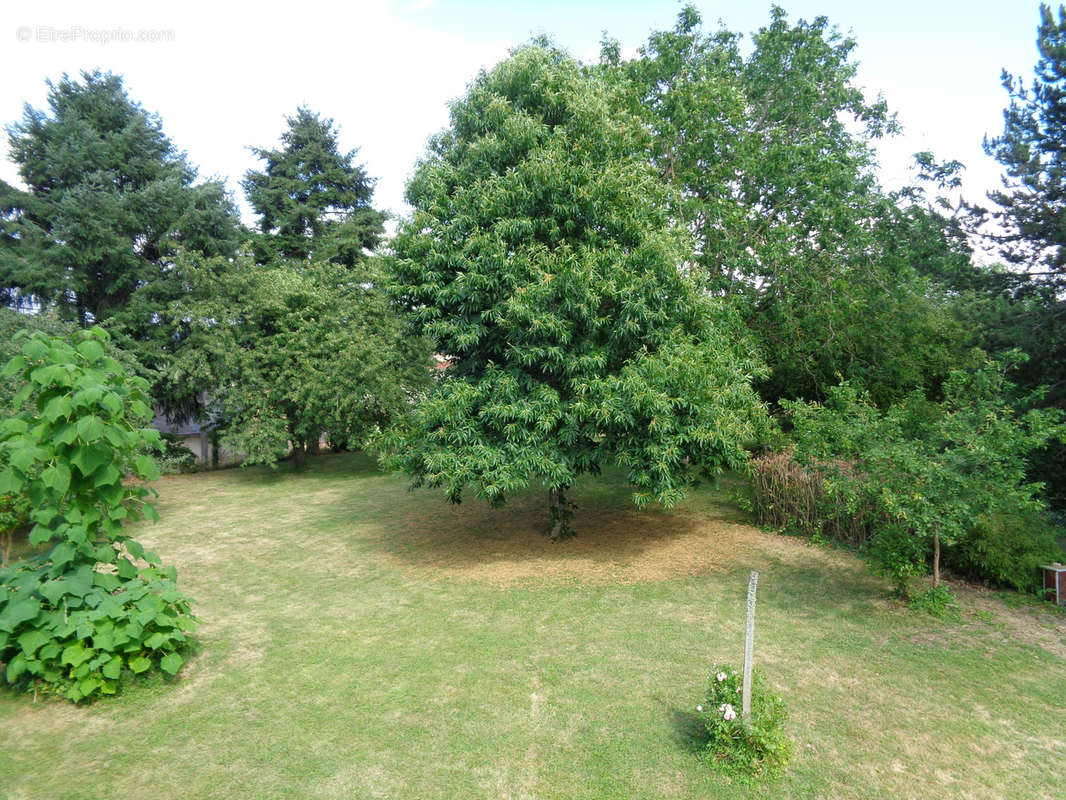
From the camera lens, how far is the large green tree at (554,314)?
8.38 metres

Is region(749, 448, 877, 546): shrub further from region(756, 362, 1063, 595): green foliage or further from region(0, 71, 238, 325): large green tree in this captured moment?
region(0, 71, 238, 325): large green tree

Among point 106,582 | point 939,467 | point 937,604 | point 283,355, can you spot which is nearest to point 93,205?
point 283,355

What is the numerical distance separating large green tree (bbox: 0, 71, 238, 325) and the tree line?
82 millimetres

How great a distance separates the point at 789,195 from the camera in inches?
513

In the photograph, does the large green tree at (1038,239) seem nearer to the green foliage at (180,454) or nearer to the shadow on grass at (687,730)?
the shadow on grass at (687,730)

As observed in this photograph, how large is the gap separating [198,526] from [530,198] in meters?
9.91

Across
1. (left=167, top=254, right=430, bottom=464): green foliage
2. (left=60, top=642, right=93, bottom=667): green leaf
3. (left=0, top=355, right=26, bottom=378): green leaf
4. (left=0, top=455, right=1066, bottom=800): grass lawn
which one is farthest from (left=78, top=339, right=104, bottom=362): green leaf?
(left=167, top=254, right=430, bottom=464): green foliage

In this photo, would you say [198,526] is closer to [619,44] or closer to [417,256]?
[417,256]

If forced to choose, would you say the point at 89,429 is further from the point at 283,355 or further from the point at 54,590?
the point at 283,355

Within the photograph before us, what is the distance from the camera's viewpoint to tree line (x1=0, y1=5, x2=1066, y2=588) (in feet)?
27.2

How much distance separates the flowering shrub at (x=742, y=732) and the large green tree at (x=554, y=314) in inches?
152

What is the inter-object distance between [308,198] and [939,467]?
77.8ft

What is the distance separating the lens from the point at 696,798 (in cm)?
413

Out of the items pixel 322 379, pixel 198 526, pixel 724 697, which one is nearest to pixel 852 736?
pixel 724 697
